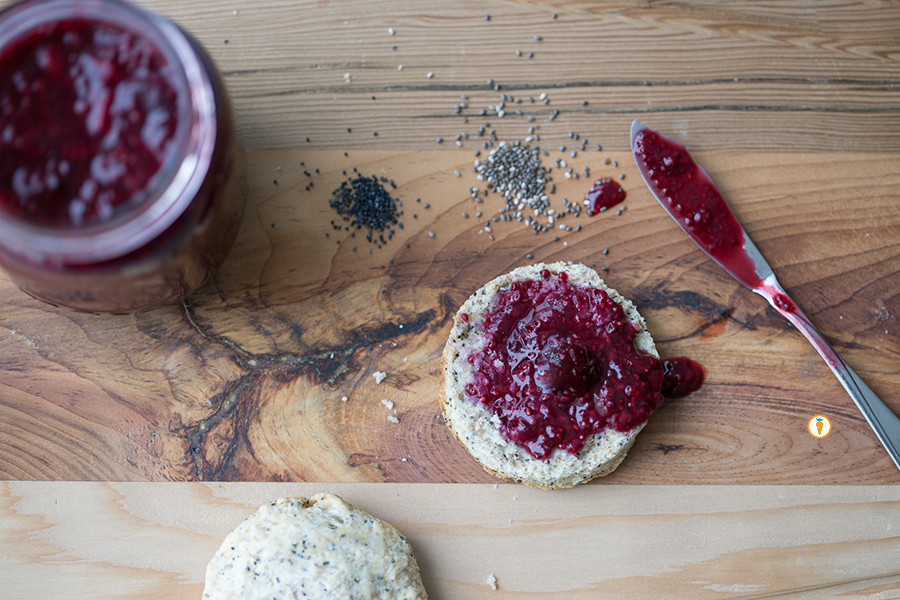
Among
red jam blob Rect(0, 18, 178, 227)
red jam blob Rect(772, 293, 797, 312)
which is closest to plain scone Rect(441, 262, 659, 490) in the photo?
red jam blob Rect(772, 293, 797, 312)

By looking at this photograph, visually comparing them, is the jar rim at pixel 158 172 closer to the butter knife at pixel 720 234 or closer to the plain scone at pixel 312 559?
the plain scone at pixel 312 559

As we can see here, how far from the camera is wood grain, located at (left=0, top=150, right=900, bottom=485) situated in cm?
251

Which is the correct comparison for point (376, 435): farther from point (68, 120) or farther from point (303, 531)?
point (68, 120)

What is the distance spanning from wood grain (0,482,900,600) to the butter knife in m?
0.37

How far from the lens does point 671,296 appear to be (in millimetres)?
2598

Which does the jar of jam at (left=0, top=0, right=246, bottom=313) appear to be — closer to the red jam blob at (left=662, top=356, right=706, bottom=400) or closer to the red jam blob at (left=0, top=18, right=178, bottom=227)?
the red jam blob at (left=0, top=18, right=178, bottom=227)

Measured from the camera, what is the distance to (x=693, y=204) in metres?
2.57

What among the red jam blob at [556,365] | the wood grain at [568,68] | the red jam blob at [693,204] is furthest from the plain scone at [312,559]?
the red jam blob at [693,204]

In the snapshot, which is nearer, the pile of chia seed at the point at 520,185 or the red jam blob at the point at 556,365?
the red jam blob at the point at 556,365

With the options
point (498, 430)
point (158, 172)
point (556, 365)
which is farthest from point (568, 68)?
point (158, 172)

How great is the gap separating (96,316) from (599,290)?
6.51ft

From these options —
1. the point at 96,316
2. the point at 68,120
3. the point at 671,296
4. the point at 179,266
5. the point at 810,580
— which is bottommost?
the point at 810,580

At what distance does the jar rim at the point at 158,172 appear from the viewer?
162 cm

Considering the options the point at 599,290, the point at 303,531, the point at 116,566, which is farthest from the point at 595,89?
the point at 116,566
